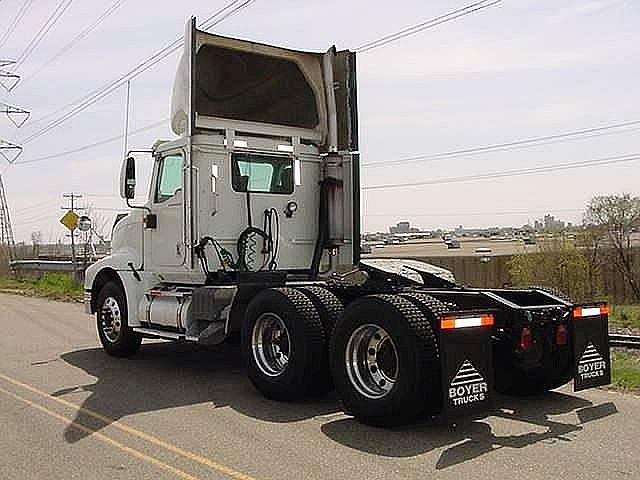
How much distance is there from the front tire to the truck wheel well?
109 mm

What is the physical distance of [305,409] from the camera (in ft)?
27.4

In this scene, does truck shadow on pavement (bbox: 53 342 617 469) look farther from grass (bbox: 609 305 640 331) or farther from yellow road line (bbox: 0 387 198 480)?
grass (bbox: 609 305 640 331)

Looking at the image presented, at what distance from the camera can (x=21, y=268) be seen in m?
43.1

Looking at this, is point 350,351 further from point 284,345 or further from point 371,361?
point 284,345

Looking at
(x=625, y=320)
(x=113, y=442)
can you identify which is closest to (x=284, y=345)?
(x=113, y=442)

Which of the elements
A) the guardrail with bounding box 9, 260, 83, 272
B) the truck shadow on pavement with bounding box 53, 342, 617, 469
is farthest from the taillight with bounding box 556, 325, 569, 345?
the guardrail with bounding box 9, 260, 83, 272

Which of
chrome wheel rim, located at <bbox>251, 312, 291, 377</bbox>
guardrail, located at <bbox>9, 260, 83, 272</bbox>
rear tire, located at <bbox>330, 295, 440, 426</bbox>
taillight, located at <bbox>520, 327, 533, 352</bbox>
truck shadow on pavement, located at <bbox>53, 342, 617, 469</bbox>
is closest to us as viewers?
truck shadow on pavement, located at <bbox>53, 342, 617, 469</bbox>

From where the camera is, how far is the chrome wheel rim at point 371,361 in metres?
7.62

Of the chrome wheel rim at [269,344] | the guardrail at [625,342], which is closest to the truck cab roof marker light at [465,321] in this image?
the chrome wheel rim at [269,344]

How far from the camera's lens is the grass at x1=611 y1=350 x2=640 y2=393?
9.46 m

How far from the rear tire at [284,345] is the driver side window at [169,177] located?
2.56 metres

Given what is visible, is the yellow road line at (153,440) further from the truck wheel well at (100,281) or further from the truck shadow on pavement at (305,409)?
the truck wheel well at (100,281)

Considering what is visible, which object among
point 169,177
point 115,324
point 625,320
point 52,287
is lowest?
point 625,320

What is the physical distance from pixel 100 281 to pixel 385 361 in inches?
250
